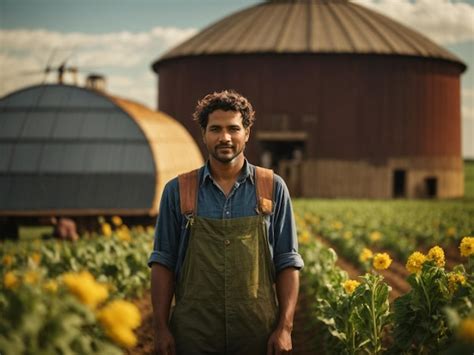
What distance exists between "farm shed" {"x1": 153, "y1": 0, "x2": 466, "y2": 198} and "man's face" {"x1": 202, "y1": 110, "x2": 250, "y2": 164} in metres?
27.2

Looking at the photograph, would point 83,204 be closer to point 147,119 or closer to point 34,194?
point 34,194

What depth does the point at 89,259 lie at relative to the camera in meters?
7.94

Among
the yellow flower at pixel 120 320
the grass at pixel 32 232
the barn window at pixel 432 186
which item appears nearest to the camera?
the yellow flower at pixel 120 320

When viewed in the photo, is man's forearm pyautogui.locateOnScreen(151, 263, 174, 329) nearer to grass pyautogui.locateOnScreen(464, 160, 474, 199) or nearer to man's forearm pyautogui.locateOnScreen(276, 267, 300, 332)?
man's forearm pyautogui.locateOnScreen(276, 267, 300, 332)

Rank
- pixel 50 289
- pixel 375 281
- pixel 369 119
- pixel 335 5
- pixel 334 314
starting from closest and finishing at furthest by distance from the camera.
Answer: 1. pixel 50 289
2. pixel 375 281
3. pixel 334 314
4. pixel 369 119
5. pixel 335 5

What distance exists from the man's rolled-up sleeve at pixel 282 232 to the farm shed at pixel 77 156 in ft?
33.0

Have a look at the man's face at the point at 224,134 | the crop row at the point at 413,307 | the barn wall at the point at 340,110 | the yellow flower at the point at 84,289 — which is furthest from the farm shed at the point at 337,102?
the yellow flower at the point at 84,289

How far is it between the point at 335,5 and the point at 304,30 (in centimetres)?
410

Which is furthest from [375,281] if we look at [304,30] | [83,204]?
[304,30]

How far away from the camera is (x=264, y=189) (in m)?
3.75

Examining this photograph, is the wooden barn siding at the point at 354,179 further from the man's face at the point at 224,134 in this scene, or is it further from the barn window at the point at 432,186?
the man's face at the point at 224,134

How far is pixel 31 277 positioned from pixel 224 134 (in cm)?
140

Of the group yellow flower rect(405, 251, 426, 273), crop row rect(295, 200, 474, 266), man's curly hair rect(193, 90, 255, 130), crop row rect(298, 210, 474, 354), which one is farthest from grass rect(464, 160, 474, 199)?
man's curly hair rect(193, 90, 255, 130)

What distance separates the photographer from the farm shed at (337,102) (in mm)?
30891
